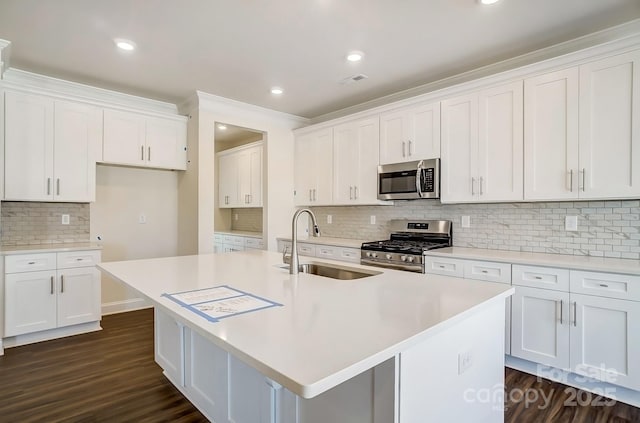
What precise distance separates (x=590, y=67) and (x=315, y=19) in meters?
2.05

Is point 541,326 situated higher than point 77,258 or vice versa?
point 77,258

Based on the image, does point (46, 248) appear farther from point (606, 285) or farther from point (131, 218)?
point (606, 285)

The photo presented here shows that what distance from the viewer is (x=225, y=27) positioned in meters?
2.59

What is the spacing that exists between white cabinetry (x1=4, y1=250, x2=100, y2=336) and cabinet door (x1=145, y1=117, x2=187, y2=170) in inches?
50.7

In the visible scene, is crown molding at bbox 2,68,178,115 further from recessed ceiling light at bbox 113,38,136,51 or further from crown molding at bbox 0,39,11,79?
recessed ceiling light at bbox 113,38,136,51

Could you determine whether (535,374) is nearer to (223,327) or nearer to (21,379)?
(223,327)

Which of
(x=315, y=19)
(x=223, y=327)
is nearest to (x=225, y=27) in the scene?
(x=315, y=19)

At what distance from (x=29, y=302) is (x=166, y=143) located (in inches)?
84.3

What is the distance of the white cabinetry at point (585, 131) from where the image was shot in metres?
2.37

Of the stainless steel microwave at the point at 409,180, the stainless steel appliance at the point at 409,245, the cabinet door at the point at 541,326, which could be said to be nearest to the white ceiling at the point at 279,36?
the stainless steel microwave at the point at 409,180

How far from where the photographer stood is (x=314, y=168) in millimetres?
4762

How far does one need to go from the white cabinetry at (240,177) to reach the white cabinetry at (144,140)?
47.2 inches

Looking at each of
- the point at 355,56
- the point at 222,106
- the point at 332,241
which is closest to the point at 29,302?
the point at 222,106

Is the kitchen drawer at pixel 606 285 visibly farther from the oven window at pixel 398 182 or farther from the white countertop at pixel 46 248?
the white countertop at pixel 46 248
